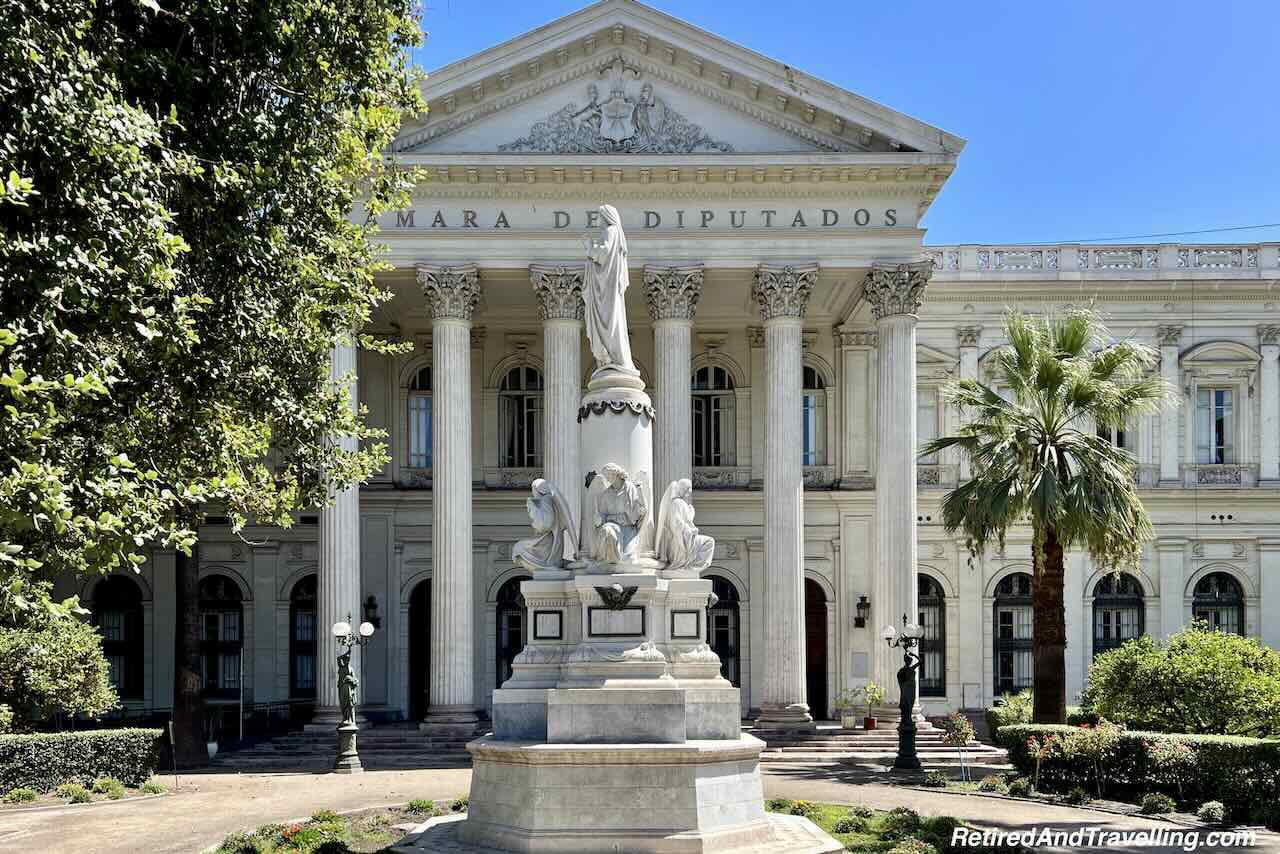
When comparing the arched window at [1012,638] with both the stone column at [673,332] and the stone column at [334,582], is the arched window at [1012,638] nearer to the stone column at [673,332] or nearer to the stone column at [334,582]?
the stone column at [673,332]

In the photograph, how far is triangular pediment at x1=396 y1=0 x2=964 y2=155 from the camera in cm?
3466

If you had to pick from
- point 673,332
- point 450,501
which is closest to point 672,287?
point 673,332

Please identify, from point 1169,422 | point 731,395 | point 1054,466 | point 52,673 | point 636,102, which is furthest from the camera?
point 1169,422

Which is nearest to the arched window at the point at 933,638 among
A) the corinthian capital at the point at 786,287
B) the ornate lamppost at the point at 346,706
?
the corinthian capital at the point at 786,287

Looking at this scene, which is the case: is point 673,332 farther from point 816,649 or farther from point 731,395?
point 816,649

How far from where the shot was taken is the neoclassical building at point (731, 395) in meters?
34.7

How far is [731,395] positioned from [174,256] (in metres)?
28.4

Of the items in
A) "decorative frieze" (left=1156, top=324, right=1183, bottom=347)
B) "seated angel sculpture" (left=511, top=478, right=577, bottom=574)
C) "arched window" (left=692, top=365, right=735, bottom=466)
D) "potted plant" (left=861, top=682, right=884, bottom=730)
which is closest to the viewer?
"seated angel sculpture" (left=511, top=478, right=577, bottom=574)

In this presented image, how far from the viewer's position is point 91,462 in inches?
578

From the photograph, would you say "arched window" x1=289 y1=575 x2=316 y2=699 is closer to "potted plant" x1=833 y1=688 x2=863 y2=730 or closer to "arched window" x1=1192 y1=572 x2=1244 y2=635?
"potted plant" x1=833 y1=688 x2=863 y2=730

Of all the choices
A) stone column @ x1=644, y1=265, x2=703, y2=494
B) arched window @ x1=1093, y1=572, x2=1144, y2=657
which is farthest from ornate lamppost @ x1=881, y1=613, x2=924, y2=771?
arched window @ x1=1093, y1=572, x2=1144, y2=657

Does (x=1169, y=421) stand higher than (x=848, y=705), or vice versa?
(x=1169, y=421)

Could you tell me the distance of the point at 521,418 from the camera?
42.0 metres

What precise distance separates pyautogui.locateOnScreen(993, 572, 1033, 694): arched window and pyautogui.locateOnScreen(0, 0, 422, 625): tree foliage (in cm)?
2696
